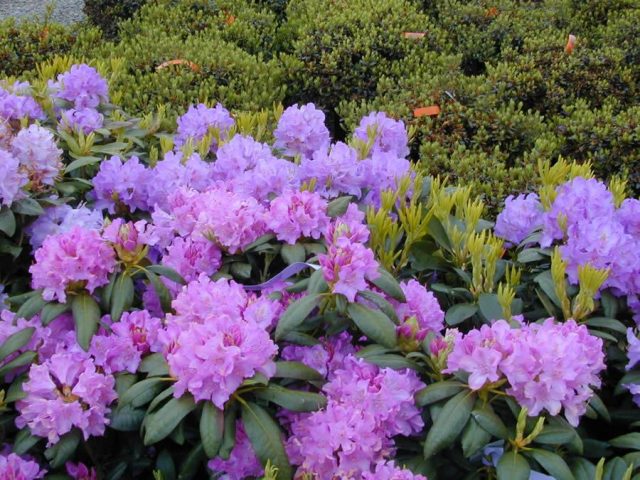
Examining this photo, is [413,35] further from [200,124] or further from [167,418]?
[167,418]

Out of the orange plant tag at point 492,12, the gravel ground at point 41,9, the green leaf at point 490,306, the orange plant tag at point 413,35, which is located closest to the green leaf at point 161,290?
the green leaf at point 490,306

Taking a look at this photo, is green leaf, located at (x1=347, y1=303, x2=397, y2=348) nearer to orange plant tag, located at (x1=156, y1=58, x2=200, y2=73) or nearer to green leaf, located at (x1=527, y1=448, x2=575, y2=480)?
green leaf, located at (x1=527, y1=448, x2=575, y2=480)

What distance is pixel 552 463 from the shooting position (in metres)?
1.38

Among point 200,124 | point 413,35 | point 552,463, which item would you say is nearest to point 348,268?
point 552,463

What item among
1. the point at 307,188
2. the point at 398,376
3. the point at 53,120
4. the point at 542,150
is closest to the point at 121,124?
the point at 53,120

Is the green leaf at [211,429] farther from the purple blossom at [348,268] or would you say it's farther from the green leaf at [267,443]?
the purple blossom at [348,268]


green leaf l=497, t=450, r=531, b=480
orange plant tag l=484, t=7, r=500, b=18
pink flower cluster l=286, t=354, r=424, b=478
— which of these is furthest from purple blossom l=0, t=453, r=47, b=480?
orange plant tag l=484, t=7, r=500, b=18

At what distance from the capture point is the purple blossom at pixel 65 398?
1.50m

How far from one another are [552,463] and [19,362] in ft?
3.51

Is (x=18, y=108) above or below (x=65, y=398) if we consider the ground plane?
above

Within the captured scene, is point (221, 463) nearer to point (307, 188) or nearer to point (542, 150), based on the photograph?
point (307, 188)

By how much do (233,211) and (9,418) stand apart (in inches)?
25.3

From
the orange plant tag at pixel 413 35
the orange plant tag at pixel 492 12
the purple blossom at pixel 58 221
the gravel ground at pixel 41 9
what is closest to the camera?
Result: the purple blossom at pixel 58 221

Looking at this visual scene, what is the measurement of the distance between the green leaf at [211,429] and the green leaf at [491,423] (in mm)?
456
